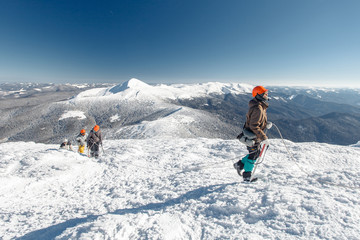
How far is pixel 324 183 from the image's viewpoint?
5391 mm

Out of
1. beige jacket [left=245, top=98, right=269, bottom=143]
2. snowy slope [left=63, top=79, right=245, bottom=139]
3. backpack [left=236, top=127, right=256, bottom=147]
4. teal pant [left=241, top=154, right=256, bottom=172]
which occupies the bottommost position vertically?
snowy slope [left=63, top=79, right=245, bottom=139]

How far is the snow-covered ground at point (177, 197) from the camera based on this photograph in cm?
351

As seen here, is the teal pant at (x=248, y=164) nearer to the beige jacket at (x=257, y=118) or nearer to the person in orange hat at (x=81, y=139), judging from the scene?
the beige jacket at (x=257, y=118)

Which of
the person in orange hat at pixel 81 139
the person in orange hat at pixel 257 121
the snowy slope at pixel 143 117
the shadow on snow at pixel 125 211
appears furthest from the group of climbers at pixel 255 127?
the snowy slope at pixel 143 117

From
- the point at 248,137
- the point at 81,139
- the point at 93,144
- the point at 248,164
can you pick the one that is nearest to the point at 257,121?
the point at 248,137

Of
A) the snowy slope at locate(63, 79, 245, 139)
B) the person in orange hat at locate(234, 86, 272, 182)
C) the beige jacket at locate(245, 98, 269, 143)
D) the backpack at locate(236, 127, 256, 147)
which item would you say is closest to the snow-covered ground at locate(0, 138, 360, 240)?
the person in orange hat at locate(234, 86, 272, 182)

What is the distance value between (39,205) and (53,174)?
2.30m

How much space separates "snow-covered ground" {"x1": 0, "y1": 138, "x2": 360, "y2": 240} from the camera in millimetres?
3510

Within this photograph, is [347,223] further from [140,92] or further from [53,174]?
[140,92]

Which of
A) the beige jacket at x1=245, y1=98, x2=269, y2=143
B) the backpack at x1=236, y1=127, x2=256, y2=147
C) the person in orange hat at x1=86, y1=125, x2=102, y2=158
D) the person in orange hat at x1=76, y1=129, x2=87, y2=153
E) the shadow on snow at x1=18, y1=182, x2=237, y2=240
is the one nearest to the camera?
the shadow on snow at x1=18, y1=182, x2=237, y2=240

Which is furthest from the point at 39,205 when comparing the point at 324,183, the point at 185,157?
the point at 324,183

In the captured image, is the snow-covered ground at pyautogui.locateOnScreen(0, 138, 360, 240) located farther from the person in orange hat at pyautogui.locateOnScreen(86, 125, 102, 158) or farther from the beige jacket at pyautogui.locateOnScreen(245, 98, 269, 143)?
the beige jacket at pyautogui.locateOnScreen(245, 98, 269, 143)

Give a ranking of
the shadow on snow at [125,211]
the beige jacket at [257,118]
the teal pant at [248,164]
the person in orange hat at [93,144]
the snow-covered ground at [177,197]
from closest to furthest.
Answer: the snow-covered ground at [177,197] → the shadow on snow at [125,211] → the beige jacket at [257,118] → the teal pant at [248,164] → the person in orange hat at [93,144]

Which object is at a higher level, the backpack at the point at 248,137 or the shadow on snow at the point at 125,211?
the backpack at the point at 248,137
